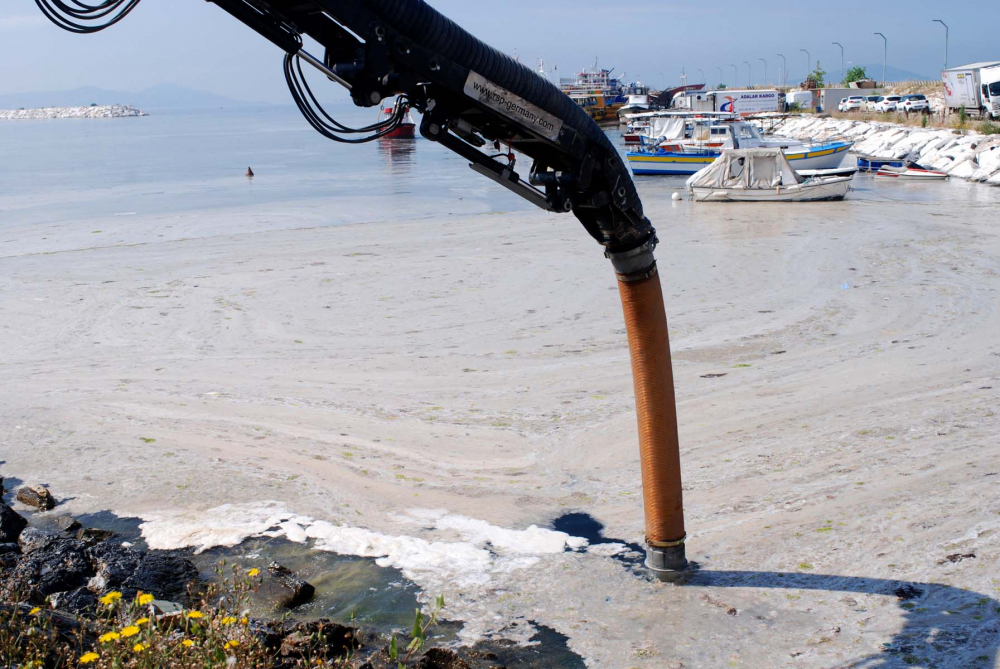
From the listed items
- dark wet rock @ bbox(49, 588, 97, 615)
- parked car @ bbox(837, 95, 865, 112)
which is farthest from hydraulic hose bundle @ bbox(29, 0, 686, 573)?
parked car @ bbox(837, 95, 865, 112)

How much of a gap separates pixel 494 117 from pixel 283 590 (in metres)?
3.52

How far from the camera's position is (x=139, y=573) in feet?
21.1

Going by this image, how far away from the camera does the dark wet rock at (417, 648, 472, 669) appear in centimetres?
521

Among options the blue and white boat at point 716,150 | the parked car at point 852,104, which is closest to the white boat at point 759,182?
the blue and white boat at point 716,150

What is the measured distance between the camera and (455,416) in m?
10.0

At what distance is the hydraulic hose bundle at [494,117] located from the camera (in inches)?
177

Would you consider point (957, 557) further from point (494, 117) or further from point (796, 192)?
point (796, 192)

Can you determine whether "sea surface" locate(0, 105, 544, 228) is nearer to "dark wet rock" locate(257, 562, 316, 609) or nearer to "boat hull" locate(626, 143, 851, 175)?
"boat hull" locate(626, 143, 851, 175)

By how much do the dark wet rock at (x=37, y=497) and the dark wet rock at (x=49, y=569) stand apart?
42.8 inches

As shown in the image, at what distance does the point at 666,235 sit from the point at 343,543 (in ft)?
53.4

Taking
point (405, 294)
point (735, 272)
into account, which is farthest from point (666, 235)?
point (405, 294)

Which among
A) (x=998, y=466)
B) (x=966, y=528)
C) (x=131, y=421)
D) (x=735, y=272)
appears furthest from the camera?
(x=735, y=272)

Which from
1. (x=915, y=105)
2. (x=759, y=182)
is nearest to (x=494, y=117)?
(x=759, y=182)

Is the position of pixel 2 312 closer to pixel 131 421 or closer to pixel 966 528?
pixel 131 421
